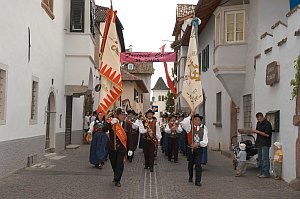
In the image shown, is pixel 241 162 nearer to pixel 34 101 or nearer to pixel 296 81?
pixel 296 81

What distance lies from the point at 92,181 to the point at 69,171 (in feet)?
7.18

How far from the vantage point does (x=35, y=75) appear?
48.2ft

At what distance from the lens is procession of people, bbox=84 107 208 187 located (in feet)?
36.0

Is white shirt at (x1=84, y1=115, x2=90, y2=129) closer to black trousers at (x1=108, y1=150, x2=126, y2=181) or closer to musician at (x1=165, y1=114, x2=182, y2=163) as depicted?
musician at (x1=165, y1=114, x2=182, y2=163)

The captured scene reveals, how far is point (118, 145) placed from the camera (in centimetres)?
1091

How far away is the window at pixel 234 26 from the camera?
677 inches

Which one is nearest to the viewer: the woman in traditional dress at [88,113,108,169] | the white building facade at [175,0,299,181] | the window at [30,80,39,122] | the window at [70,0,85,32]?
the white building facade at [175,0,299,181]

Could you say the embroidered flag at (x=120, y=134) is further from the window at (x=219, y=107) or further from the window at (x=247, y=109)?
the window at (x=219, y=107)

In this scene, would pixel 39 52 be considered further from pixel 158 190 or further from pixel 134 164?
pixel 158 190

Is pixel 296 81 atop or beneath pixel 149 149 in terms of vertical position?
atop

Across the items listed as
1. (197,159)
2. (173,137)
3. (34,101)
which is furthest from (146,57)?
(197,159)

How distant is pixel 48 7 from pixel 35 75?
2.90 m

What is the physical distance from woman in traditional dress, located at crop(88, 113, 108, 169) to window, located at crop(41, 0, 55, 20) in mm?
4171

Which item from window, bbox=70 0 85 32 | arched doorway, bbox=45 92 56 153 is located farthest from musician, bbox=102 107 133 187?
window, bbox=70 0 85 32
